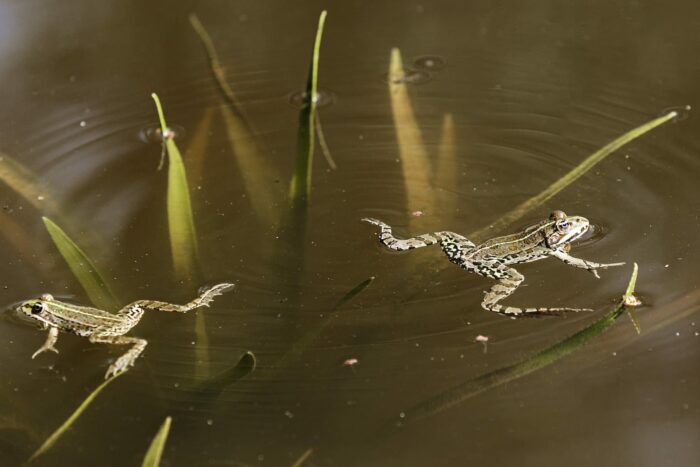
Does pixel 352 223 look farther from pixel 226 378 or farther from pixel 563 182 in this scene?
pixel 226 378

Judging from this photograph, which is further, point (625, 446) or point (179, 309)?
point (179, 309)

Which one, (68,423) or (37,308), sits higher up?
(37,308)

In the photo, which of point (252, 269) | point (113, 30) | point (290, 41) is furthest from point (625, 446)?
point (113, 30)

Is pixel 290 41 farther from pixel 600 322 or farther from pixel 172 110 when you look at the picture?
pixel 600 322

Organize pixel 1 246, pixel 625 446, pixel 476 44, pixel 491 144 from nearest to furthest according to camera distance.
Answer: pixel 625 446
pixel 1 246
pixel 491 144
pixel 476 44

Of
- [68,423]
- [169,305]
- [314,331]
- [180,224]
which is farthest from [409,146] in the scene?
[68,423]

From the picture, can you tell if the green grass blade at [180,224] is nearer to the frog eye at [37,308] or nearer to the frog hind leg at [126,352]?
the frog hind leg at [126,352]

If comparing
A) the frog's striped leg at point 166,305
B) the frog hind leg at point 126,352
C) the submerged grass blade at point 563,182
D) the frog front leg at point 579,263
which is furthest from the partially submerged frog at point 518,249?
the frog hind leg at point 126,352
